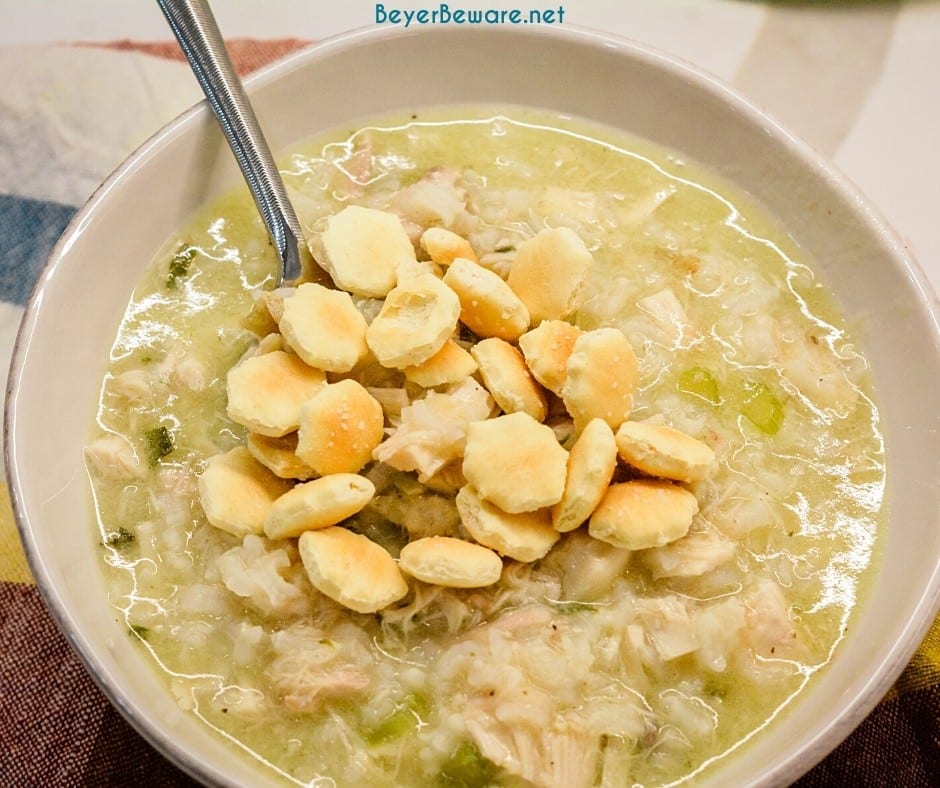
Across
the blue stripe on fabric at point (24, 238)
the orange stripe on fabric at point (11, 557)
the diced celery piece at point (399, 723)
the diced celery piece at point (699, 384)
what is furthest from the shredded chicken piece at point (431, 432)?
the blue stripe on fabric at point (24, 238)

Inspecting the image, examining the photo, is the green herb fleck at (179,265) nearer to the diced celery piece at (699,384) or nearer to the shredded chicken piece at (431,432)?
the shredded chicken piece at (431,432)

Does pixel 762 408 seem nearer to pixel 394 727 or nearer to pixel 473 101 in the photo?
pixel 394 727

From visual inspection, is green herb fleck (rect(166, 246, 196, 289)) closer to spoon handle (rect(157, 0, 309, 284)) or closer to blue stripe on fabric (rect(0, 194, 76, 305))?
spoon handle (rect(157, 0, 309, 284))

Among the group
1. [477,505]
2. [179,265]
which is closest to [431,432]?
[477,505]

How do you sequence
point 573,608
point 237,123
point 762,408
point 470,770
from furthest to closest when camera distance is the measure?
point 237,123, point 762,408, point 573,608, point 470,770

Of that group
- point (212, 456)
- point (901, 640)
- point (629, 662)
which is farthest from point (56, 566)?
point (901, 640)

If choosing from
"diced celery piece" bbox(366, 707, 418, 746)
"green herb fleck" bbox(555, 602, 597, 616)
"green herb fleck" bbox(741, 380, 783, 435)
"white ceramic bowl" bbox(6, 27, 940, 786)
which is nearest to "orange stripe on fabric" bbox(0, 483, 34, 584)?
"white ceramic bowl" bbox(6, 27, 940, 786)

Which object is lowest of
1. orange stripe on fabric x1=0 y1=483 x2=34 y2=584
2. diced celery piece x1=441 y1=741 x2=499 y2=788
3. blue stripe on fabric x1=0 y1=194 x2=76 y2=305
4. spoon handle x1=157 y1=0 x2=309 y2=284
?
orange stripe on fabric x1=0 y1=483 x2=34 y2=584
